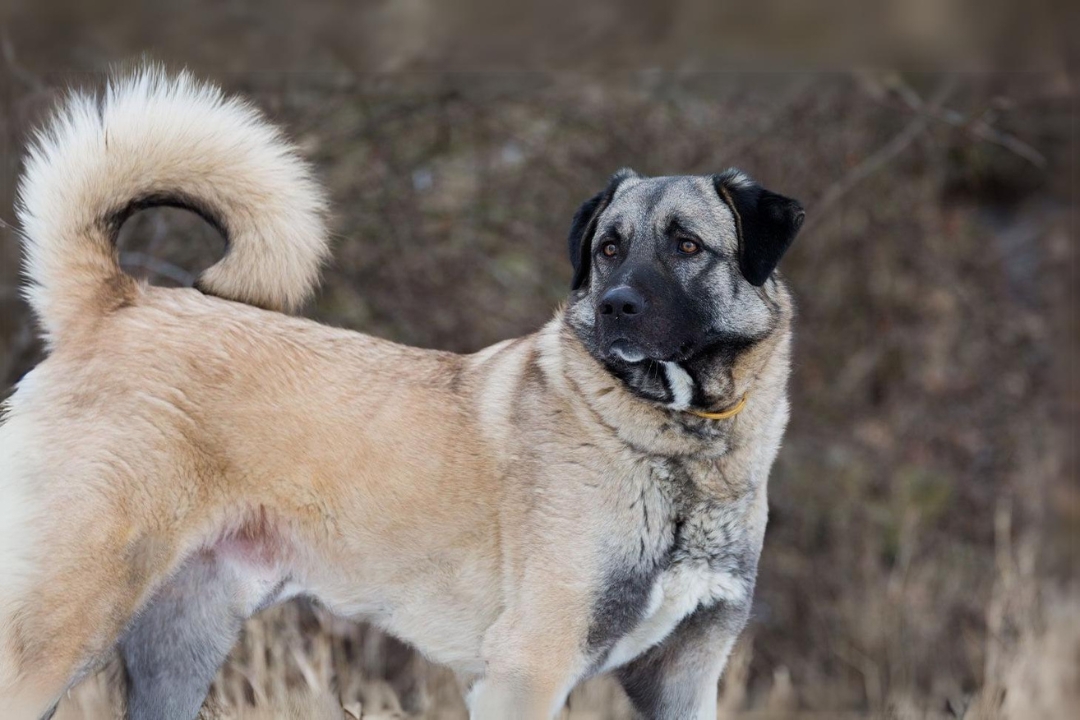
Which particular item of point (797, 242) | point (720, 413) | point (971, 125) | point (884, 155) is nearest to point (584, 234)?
point (720, 413)

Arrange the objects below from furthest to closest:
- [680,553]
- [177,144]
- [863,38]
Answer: [863,38] < [177,144] < [680,553]

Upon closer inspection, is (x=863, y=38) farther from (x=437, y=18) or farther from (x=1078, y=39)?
(x=437, y=18)

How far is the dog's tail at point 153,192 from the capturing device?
10.6 feet

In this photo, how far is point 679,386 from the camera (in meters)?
3.18

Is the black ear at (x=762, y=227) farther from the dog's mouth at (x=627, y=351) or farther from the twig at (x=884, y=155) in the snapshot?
the twig at (x=884, y=155)

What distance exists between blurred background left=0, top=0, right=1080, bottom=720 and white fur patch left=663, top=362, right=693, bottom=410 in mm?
1580

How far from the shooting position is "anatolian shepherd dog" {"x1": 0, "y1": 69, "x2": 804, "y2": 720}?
296cm

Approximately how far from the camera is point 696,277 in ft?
10.4

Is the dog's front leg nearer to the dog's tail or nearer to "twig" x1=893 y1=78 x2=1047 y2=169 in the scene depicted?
the dog's tail

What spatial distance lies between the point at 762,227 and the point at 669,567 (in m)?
0.96

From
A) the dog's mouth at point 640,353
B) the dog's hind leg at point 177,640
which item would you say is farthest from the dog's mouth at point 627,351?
the dog's hind leg at point 177,640

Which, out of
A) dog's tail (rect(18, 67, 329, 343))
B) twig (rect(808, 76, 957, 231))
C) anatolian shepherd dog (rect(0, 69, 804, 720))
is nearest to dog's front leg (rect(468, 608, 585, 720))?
anatolian shepherd dog (rect(0, 69, 804, 720))

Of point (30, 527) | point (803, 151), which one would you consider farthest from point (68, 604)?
point (803, 151)

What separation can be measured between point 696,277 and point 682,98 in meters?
4.09
